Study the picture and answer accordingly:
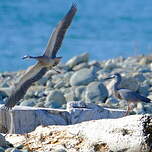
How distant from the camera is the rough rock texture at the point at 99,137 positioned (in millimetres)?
8421

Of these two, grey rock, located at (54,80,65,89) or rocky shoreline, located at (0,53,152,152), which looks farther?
grey rock, located at (54,80,65,89)

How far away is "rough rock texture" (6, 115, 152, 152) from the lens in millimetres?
8421

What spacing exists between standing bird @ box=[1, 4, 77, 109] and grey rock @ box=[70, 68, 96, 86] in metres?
4.22

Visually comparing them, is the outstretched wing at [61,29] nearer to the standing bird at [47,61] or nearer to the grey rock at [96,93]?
the standing bird at [47,61]

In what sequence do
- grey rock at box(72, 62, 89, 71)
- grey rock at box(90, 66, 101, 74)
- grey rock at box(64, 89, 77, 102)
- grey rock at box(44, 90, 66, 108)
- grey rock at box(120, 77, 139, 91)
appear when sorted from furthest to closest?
1. grey rock at box(72, 62, 89, 71)
2. grey rock at box(90, 66, 101, 74)
3. grey rock at box(120, 77, 139, 91)
4. grey rock at box(64, 89, 77, 102)
5. grey rock at box(44, 90, 66, 108)

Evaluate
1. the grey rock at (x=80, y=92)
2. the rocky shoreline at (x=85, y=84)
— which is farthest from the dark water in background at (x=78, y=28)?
the grey rock at (x=80, y=92)

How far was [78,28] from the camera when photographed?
3897 cm

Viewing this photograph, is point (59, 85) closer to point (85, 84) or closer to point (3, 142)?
point (85, 84)

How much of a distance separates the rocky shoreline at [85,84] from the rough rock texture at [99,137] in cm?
452

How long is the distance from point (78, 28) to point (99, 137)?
30.5m

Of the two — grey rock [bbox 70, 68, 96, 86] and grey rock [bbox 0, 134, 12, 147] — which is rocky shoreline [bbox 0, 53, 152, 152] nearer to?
grey rock [bbox 70, 68, 96, 86]

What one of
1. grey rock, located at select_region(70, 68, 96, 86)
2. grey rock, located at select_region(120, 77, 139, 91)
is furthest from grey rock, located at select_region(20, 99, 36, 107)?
grey rock, located at select_region(70, 68, 96, 86)

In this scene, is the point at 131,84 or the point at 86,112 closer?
the point at 86,112

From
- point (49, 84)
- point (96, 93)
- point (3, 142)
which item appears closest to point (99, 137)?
point (3, 142)
